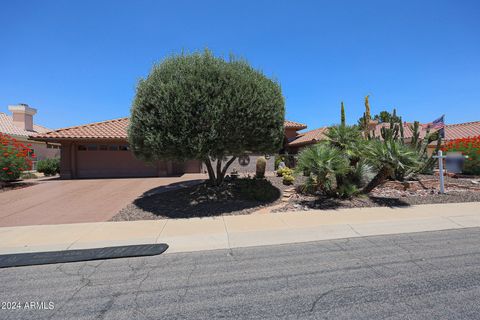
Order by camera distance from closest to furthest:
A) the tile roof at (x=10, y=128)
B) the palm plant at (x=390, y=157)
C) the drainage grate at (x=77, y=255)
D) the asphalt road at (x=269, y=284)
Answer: the asphalt road at (x=269, y=284) < the drainage grate at (x=77, y=255) < the palm plant at (x=390, y=157) < the tile roof at (x=10, y=128)

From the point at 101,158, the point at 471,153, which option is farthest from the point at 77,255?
the point at 471,153

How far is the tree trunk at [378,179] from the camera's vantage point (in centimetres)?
905

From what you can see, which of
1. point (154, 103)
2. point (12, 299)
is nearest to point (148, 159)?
point (154, 103)

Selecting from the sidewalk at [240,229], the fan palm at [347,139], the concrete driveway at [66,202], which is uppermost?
the fan palm at [347,139]

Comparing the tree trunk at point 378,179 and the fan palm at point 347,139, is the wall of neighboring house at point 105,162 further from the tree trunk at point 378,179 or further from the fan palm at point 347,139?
the tree trunk at point 378,179

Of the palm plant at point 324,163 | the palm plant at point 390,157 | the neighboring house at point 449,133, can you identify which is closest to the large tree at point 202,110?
the palm plant at point 324,163

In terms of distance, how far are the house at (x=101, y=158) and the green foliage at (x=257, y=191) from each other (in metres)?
6.87

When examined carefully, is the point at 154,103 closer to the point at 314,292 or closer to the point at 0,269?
the point at 0,269

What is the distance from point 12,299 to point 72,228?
3.83 metres

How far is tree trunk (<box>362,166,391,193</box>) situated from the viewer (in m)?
9.05

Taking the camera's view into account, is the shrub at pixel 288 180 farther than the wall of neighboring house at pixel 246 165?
No

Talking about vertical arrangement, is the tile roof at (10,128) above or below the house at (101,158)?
above

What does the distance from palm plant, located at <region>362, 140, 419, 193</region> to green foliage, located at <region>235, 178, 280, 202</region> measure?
3.81m

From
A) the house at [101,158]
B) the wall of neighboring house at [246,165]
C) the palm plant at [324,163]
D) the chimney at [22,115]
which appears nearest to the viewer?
the palm plant at [324,163]
